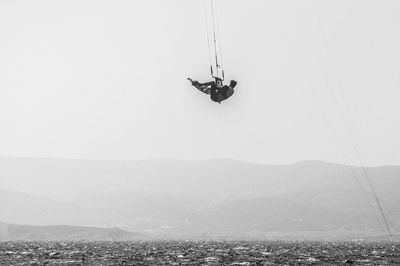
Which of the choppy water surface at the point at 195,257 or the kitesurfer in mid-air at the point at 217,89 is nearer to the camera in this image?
the kitesurfer in mid-air at the point at 217,89

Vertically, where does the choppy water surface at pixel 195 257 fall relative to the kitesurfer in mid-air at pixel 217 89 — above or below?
below

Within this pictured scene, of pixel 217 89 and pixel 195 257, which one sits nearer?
pixel 217 89

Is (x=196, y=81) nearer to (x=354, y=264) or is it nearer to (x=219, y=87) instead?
(x=219, y=87)

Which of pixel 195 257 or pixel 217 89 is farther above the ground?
pixel 217 89

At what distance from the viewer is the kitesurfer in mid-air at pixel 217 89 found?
39812 millimetres

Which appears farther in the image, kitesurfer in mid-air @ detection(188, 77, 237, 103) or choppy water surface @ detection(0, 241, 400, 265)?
choppy water surface @ detection(0, 241, 400, 265)

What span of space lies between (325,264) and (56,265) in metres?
25.8

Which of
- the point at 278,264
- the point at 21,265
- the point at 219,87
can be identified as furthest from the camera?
the point at 278,264

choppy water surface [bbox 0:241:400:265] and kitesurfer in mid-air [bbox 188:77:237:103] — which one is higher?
kitesurfer in mid-air [bbox 188:77:237:103]

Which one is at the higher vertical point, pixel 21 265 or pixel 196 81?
pixel 196 81

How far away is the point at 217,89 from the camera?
40.2 metres

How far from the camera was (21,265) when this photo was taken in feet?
169

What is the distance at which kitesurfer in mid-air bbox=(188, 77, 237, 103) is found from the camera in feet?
131

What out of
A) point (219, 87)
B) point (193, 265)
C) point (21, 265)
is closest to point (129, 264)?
point (193, 265)
